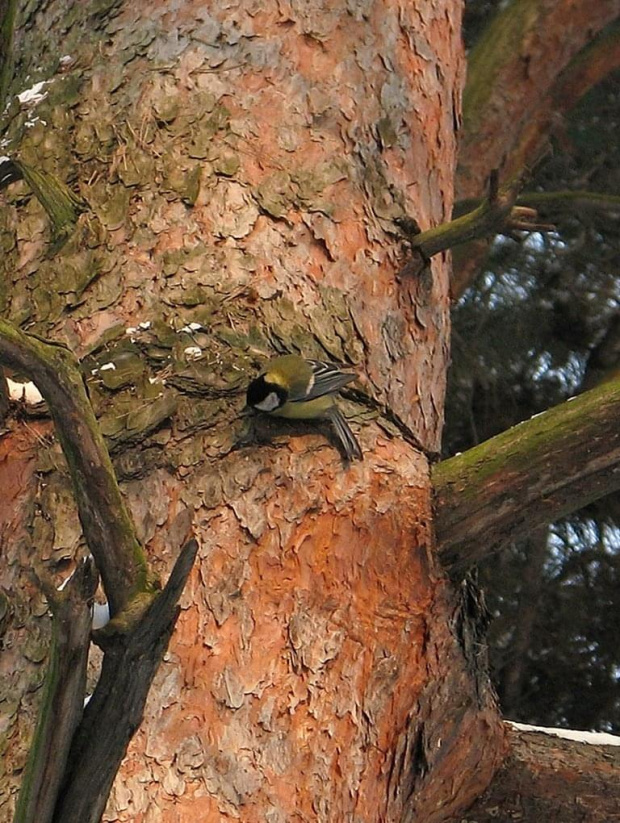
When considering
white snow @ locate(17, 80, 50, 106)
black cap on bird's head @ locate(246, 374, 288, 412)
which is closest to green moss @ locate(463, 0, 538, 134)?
white snow @ locate(17, 80, 50, 106)

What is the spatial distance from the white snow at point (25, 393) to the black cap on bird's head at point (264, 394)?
0.68 feet

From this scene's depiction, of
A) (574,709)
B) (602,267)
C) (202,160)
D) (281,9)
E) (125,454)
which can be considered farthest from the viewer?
(602,267)

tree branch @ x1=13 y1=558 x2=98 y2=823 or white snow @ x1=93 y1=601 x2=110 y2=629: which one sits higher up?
tree branch @ x1=13 y1=558 x2=98 y2=823

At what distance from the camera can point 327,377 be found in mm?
1178

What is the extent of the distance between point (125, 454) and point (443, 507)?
1.08 ft

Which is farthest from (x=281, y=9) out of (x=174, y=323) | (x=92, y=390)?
(x=92, y=390)

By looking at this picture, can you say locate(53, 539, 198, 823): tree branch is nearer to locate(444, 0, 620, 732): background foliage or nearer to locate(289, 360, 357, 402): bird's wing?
locate(289, 360, 357, 402): bird's wing

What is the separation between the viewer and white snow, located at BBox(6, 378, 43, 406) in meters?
1.09

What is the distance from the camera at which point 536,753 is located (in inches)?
53.5

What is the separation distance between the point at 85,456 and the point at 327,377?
0.41 meters

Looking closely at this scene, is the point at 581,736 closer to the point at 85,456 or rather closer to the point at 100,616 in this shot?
the point at 100,616

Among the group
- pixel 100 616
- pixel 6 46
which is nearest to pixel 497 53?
pixel 6 46

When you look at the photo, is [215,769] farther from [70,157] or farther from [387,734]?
[70,157]

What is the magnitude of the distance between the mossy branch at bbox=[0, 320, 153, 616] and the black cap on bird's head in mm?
245
